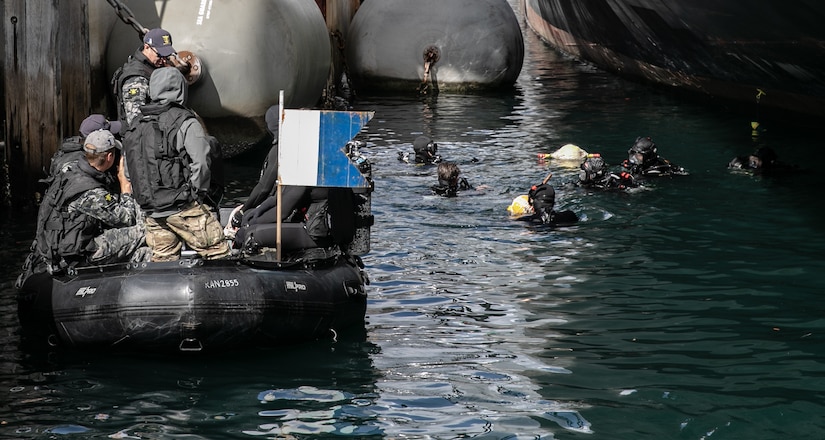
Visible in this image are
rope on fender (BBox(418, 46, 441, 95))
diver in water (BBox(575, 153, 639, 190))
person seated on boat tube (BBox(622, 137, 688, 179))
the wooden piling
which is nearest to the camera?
the wooden piling

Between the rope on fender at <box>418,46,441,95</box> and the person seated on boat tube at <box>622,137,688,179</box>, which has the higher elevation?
the rope on fender at <box>418,46,441,95</box>

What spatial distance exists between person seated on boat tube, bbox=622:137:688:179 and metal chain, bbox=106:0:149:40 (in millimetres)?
7905

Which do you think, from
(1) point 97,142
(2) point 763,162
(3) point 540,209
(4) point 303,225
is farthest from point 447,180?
(1) point 97,142

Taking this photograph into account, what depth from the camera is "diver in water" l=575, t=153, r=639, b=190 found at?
1672 centimetres

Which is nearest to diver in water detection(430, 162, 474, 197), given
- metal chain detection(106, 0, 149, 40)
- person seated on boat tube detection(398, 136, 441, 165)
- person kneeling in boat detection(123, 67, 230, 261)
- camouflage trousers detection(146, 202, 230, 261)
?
person seated on boat tube detection(398, 136, 441, 165)

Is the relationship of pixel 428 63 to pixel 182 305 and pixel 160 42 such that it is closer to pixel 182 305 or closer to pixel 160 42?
pixel 160 42

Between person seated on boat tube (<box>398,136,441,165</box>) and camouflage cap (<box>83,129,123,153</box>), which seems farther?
person seated on boat tube (<box>398,136,441,165</box>)

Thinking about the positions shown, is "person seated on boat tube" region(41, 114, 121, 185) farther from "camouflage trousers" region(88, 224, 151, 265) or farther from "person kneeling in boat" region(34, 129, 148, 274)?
"camouflage trousers" region(88, 224, 151, 265)

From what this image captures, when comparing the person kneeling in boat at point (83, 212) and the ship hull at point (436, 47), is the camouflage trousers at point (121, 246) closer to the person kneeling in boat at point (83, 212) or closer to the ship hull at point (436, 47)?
the person kneeling in boat at point (83, 212)

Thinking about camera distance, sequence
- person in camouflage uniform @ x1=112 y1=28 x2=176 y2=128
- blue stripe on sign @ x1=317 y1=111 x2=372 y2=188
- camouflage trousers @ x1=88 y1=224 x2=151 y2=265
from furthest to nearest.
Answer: person in camouflage uniform @ x1=112 y1=28 x2=176 y2=128
camouflage trousers @ x1=88 y1=224 x2=151 y2=265
blue stripe on sign @ x1=317 y1=111 x2=372 y2=188

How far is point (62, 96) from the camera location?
52.1ft

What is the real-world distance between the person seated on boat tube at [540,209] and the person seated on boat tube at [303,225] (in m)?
4.46

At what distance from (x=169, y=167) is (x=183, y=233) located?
2.18 ft

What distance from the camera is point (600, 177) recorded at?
664 inches
